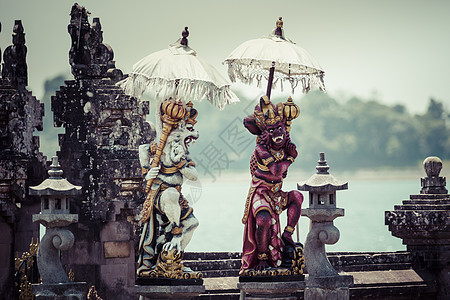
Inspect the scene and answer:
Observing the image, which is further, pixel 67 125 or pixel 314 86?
pixel 67 125

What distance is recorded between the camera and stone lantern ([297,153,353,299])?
16484 millimetres

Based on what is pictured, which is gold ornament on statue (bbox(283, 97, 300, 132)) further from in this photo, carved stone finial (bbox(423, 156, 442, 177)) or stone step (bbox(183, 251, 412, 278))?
carved stone finial (bbox(423, 156, 442, 177))

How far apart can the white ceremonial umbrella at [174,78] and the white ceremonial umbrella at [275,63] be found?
0.66 meters

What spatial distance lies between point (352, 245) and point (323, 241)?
1439 cm

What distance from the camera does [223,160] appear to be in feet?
65.6

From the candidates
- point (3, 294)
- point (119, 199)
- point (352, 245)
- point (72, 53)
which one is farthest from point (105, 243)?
point (352, 245)

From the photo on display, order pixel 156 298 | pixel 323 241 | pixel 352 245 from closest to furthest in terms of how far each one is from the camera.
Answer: pixel 156 298 → pixel 323 241 → pixel 352 245

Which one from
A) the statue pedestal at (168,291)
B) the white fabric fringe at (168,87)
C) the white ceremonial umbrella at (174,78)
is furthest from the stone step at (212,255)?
the white fabric fringe at (168,87)

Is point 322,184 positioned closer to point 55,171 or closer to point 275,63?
point 275,63

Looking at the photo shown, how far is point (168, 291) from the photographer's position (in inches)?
606

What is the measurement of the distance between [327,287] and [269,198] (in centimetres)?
154

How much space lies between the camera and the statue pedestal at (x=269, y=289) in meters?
15.8

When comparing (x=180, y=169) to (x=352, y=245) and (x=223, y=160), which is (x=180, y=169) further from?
(x=352, y=245)

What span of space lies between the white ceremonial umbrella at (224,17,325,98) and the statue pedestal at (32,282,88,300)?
149 inches
